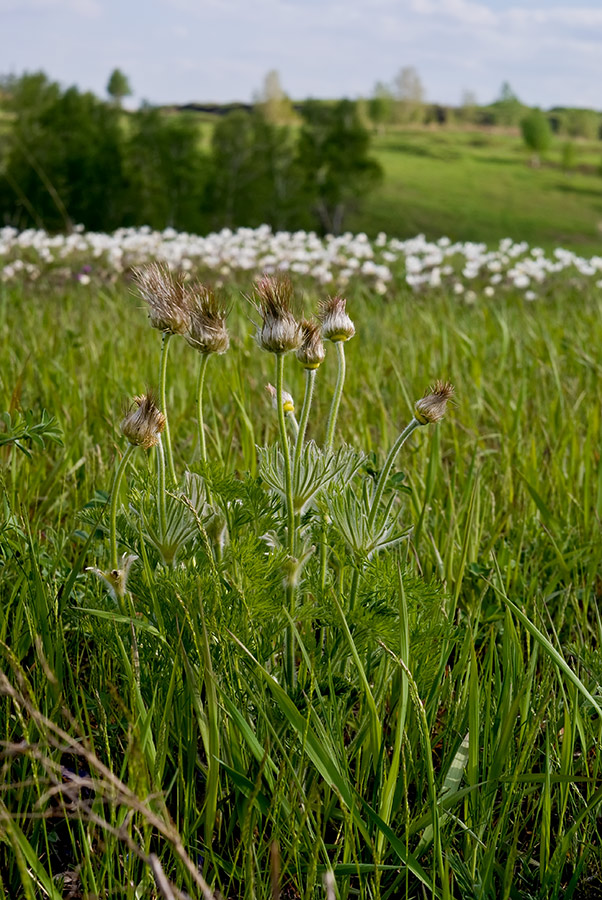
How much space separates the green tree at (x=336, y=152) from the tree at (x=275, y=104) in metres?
25.5

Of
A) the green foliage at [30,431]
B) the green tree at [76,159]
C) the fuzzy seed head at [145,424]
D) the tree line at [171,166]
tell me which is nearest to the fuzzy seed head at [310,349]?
the fuzzy seed head at [145,424]

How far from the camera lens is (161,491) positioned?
1424 millimetres

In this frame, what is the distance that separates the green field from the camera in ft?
124

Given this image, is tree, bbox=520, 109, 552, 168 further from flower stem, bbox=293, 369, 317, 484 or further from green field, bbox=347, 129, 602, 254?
flower stem, bbox=293, 369, 317, 484

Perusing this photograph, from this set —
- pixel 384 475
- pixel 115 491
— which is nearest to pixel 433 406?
pixel 384 475

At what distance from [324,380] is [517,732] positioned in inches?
95.0

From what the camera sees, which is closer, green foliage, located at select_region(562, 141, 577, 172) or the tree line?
the tree line

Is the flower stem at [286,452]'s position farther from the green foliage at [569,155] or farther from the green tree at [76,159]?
the green foliage at [569,155]

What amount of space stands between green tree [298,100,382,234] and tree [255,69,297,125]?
25.5 m

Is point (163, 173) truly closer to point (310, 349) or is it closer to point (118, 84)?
point (310, 349)

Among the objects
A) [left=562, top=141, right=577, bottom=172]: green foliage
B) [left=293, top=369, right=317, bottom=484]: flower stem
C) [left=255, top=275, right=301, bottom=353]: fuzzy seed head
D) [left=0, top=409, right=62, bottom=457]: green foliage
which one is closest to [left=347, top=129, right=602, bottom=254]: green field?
[left=562, top=141, right=577, bottom=172]: green foliage

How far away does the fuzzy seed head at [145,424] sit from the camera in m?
1.37

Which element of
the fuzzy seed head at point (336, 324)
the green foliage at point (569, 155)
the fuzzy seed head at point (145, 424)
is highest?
the green foliage at point (569, 155)

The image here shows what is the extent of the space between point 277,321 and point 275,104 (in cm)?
7208
